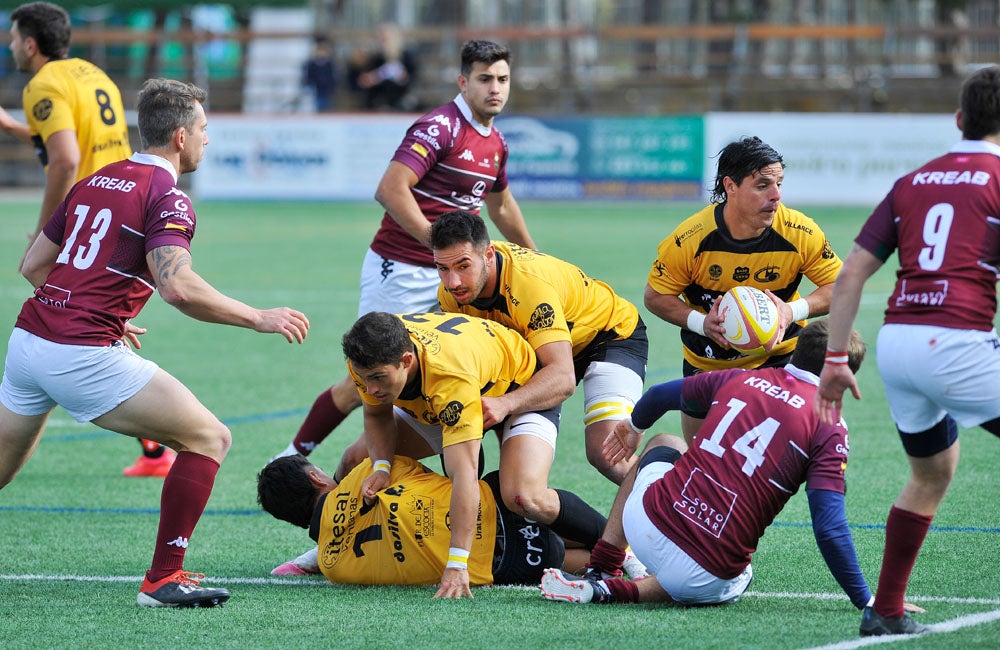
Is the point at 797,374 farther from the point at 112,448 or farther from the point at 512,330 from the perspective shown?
the point at 112,448

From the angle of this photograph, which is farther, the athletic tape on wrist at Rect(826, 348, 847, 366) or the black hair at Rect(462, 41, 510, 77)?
the black hair at Rect(462, 41, 510, 77)

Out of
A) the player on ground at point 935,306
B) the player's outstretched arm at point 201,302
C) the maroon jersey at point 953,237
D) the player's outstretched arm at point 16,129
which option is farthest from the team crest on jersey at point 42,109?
the maroon jersey at point 953,237

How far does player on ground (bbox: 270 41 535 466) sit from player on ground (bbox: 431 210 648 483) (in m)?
0.96

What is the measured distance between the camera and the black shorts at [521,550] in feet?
18.2

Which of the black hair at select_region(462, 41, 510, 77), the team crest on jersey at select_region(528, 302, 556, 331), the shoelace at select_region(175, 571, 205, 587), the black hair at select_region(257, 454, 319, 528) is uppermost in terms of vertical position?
the black hair at select_region(462, 41, 510, 77)

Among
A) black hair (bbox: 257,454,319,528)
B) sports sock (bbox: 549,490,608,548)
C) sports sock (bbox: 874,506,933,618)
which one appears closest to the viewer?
sports sock (bbox: 874,506,933,618)

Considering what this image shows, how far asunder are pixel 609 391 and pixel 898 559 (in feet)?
6.58

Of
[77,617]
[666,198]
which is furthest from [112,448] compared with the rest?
[666,198]

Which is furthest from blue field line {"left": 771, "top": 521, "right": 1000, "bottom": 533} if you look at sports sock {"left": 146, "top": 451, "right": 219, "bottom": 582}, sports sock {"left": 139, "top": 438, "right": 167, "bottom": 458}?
sports sock {"left": 139, "top": 438, "right": 167, "bottom": 458}

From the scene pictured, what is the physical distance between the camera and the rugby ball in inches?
234

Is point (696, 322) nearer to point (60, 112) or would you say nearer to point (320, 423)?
point (320, 423)

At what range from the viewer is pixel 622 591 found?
5.18 metres

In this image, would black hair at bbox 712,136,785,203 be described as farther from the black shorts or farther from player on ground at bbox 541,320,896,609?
the black shorts

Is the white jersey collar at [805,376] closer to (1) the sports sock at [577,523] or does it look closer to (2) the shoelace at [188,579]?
(1) the sports sock at [577,523]
